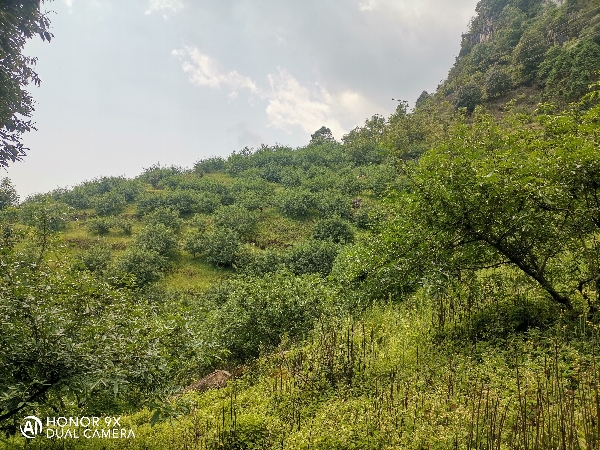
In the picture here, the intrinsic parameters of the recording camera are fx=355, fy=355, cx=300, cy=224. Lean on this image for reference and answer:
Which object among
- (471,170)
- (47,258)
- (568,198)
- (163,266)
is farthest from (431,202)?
(163,266)

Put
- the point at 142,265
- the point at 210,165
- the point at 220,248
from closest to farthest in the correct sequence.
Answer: the point at 142,265
the point at 220,248
the point at 210,165

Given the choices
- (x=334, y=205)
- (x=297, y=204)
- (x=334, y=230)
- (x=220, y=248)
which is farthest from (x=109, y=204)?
(x=334, y=230)

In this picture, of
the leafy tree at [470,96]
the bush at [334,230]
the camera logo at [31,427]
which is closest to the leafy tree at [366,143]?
the leafy tree at [470,96]

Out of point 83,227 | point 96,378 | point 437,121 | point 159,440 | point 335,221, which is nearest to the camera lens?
point 96,378

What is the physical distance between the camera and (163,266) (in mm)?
35406

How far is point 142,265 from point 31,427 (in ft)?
92.2

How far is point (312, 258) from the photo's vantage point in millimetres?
33250

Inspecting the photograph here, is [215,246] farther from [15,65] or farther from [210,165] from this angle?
[210,165]

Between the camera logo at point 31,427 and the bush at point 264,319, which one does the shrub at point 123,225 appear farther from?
the camera logo at point 31,427

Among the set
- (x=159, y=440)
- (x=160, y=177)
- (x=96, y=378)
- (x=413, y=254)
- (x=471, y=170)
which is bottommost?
(x=159, y=440)

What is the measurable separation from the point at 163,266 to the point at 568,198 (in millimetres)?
34486

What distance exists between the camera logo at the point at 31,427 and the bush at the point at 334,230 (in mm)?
33034

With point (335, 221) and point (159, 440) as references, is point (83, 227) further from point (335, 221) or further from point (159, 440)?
point (159, 440)

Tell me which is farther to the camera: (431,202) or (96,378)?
(431,202)
